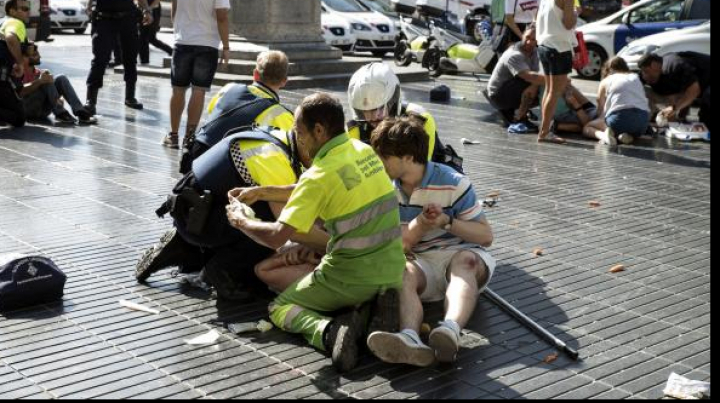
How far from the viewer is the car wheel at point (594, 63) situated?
18.2m

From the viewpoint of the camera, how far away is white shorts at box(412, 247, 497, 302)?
529 cm

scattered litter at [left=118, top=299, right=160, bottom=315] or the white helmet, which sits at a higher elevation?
the white helmet

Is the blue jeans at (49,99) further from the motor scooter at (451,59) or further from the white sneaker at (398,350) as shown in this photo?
the white sneaker at (398,350)

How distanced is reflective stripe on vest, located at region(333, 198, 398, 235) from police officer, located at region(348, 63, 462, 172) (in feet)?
3.24

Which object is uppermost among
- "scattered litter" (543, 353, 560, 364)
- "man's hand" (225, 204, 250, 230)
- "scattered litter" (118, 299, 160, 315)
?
"man's hand" (225, 204, 250, 230)

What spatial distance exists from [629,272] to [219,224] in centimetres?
231

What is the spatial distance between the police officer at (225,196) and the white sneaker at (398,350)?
86 centimetres

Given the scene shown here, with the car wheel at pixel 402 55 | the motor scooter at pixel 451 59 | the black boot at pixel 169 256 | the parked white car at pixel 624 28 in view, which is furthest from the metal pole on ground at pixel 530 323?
the car wheel at pixel 402 55

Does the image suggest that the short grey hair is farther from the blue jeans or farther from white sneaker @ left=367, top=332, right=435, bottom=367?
the blue jeans

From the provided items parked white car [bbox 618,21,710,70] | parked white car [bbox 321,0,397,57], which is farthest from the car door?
parked white car [bbox 321,0,397,57]

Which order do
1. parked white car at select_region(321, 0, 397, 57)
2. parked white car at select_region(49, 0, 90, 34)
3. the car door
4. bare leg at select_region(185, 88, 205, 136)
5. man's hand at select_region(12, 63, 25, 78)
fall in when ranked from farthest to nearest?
parked white car at select_region(49, 0, 90, 34) < parked white car at select_region(321, 0, 397, 57) < the car door < man's hand at select_region(12, 63, 25, 78) < bare leg at select_region(185, 88, 205, 136)

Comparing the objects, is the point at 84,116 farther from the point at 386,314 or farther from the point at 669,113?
the point at 386,314

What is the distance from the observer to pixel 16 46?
11.1m
